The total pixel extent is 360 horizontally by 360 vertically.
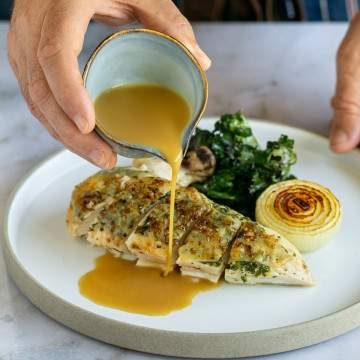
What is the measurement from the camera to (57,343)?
3018 millimetres

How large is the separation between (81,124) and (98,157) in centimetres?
21

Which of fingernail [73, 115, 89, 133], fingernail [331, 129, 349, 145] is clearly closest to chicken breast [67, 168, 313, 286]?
fingernail [73, 115, 89, 133]

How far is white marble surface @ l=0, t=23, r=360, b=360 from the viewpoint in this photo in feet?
9.87

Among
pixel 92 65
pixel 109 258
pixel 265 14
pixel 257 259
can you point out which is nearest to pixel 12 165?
pixel 109 258

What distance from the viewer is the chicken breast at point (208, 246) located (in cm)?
317

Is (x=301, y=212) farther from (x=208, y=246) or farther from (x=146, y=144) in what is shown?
(x=146, y=144)

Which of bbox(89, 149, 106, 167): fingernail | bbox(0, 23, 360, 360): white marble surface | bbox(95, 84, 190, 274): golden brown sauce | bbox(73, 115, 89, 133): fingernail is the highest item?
bbox(73, 115, 89, 133): fingernail

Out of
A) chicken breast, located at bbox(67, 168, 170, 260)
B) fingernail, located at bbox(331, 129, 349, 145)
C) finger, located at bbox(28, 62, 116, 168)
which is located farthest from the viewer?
fingernail, located at bbox(331, 129, 349, 145)

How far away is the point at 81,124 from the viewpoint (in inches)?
111

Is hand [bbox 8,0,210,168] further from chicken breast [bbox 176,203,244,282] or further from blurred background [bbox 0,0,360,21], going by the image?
blurred background [bbox 0,0,360,21]

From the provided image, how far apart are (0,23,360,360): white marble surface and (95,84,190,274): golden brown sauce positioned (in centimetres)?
79

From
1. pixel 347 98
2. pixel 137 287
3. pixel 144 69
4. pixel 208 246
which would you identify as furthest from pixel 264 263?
pixel 347 98

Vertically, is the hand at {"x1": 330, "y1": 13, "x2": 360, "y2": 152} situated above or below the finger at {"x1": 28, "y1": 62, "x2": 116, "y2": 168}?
below

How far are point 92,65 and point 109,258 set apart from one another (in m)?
0.86
